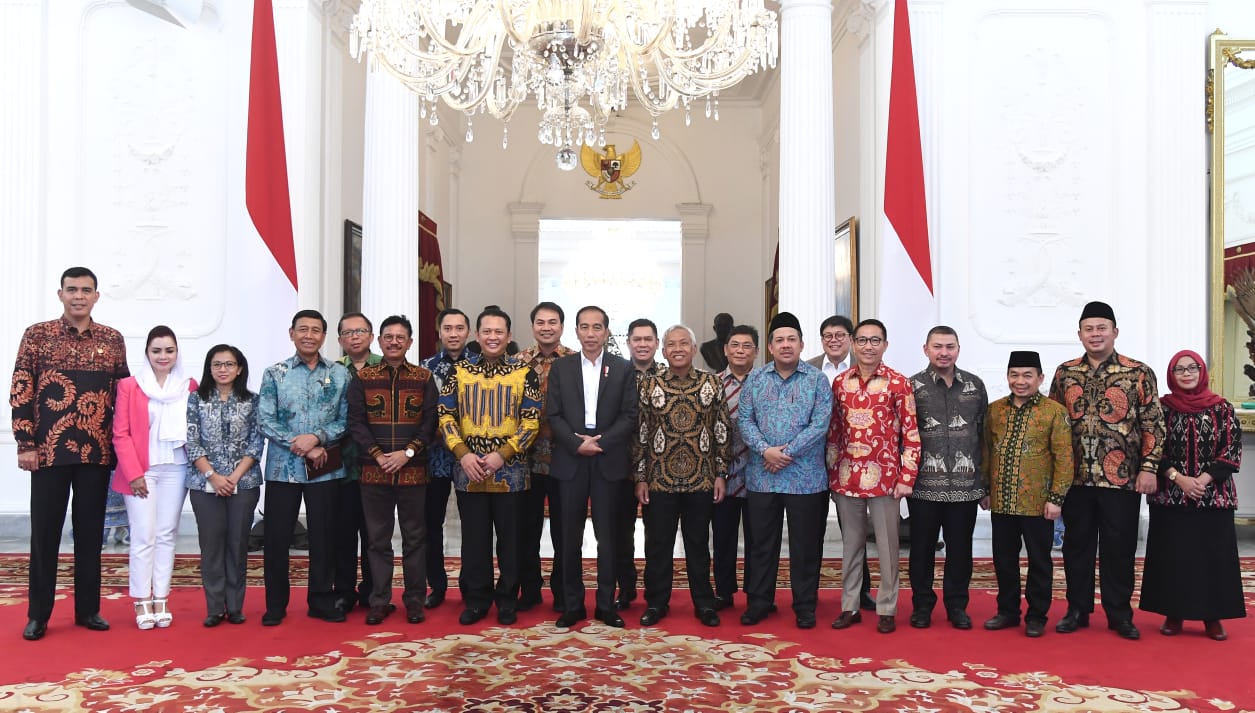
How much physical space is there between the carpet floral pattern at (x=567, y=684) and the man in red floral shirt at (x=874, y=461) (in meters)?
0.53

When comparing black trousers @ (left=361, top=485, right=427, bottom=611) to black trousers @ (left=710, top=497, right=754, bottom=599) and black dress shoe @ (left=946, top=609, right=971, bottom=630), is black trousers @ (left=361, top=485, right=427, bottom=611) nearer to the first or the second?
black trousers @ (left=710, top=497, right=754, bottom=599)

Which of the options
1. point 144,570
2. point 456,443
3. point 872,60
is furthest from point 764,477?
point 872,60

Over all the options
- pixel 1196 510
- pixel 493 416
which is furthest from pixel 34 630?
pixel 1196 510

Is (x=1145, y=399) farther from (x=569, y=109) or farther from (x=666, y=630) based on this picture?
(x=569, y=109)

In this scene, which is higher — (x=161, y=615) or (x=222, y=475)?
(x=222, y=475)

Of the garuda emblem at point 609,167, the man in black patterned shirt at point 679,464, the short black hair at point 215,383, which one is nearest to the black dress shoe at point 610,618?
the man in black patterned shirt at point 679,464

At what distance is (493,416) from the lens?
4.31 m

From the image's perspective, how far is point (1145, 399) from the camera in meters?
4.17

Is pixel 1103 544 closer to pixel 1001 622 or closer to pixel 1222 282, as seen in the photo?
pixel 1001 622

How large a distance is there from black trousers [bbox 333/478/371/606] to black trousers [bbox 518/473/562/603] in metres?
0.69

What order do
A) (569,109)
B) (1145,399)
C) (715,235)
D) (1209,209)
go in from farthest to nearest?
(715,235), (1209,209), (569,109), (1145,399)

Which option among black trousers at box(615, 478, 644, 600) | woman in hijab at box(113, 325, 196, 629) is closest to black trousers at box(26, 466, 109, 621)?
woman in hijab at box(113, 325, 196, 629)

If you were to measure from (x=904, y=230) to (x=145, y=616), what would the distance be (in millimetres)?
4554

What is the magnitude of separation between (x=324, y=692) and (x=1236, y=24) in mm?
6969
